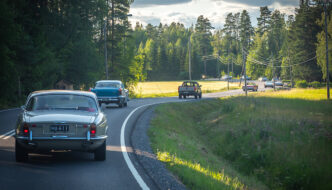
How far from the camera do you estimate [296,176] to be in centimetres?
1584

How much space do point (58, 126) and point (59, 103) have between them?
4.08ft

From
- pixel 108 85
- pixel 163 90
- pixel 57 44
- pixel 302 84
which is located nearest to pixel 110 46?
pixel 57 44

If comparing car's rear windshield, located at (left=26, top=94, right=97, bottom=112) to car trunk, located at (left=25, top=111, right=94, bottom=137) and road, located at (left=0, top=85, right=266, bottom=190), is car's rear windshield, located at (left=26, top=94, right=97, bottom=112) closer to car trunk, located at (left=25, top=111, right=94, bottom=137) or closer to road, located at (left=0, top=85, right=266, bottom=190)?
car trunk, located at (left=25, top=111, right=94, bottom=137)

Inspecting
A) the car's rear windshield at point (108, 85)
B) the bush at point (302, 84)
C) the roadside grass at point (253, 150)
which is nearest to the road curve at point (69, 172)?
the roadside grass at point (253, 150)

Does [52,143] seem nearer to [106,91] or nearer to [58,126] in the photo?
[58,126]

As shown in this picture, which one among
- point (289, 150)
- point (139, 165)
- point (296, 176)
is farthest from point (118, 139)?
point (289, 150)

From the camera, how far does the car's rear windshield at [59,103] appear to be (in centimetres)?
914

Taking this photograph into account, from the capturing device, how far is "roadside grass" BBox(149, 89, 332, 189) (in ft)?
35.2

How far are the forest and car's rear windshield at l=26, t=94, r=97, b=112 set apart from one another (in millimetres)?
20648

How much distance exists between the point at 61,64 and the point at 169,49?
108571 mm

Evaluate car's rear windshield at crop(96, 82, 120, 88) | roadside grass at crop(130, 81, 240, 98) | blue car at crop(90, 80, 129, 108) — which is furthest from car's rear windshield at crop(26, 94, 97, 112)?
roadside grass at crop(130, 81, 240, 98)

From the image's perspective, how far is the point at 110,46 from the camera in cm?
6300

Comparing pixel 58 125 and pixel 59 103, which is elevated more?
pixel 59 103

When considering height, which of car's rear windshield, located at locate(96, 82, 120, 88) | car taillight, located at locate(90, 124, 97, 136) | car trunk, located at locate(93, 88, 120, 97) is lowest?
car taillight, located at locate(90, 124, 97, 136)
